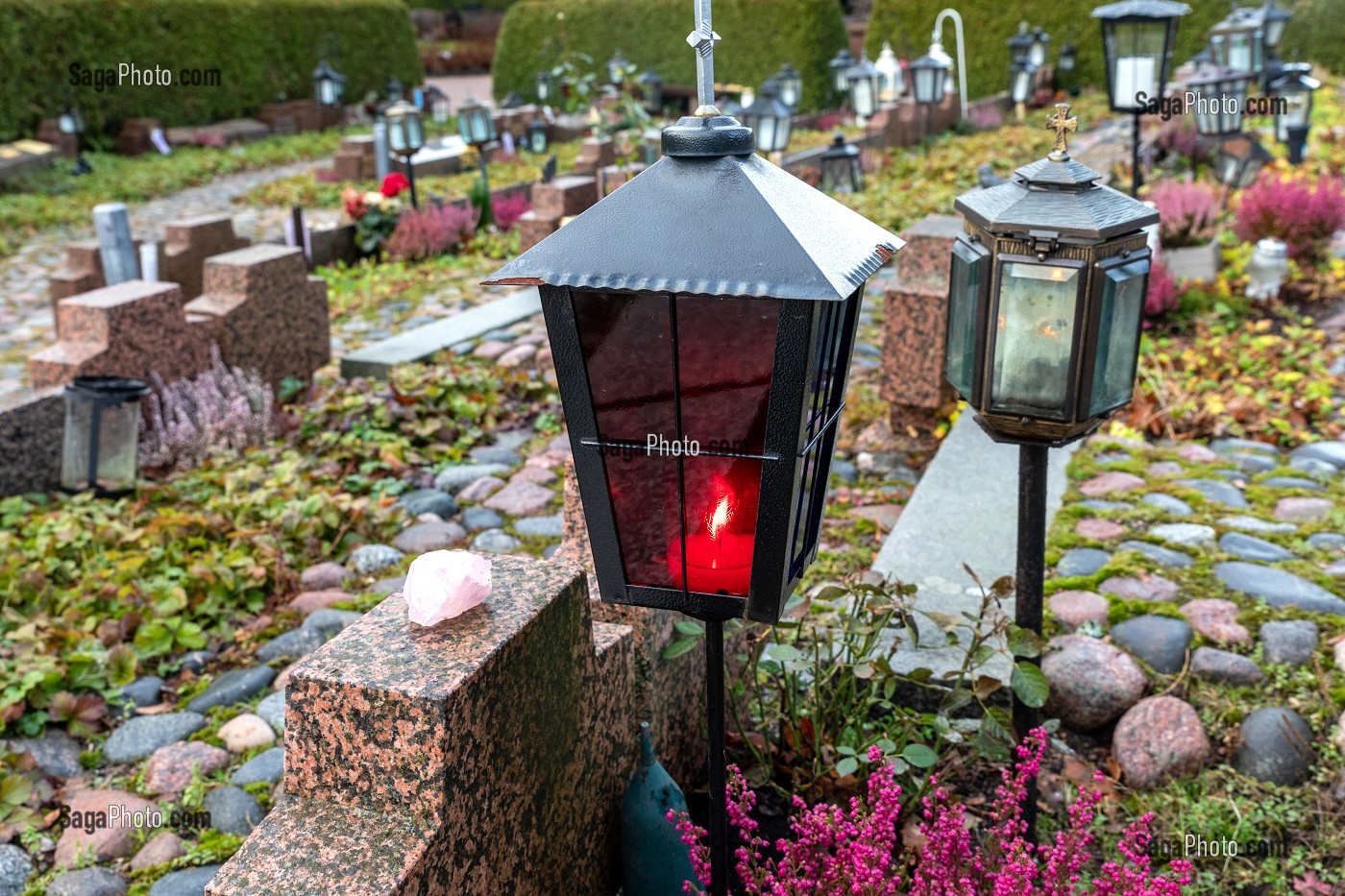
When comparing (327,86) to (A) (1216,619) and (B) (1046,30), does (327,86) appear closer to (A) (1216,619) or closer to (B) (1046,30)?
(B) (1046,30)

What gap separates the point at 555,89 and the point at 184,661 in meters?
19.5

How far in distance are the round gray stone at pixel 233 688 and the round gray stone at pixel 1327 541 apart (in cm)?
352

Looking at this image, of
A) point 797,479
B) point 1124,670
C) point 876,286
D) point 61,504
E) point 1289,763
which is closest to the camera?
point 797,479

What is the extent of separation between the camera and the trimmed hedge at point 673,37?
21234 millimetres

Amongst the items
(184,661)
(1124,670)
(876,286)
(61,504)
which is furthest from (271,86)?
(1124,670)

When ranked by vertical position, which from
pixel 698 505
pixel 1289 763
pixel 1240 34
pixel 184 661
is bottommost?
pixel 184 661

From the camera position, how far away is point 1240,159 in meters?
8.65

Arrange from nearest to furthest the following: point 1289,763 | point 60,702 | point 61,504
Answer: point 1289,763, point 60,702, point 61,504

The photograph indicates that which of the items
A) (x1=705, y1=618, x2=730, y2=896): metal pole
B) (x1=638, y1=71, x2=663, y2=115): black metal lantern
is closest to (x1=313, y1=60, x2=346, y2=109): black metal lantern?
(x1=638, y1=71, x2=663, y2=115): black metal lantern

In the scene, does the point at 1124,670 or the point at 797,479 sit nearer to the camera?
the point at 797,479

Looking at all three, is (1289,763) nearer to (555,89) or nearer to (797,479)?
(797,479)

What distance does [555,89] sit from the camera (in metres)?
21.3

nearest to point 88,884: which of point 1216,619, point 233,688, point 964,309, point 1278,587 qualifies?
point 233,688

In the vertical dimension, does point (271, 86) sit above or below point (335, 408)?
above
